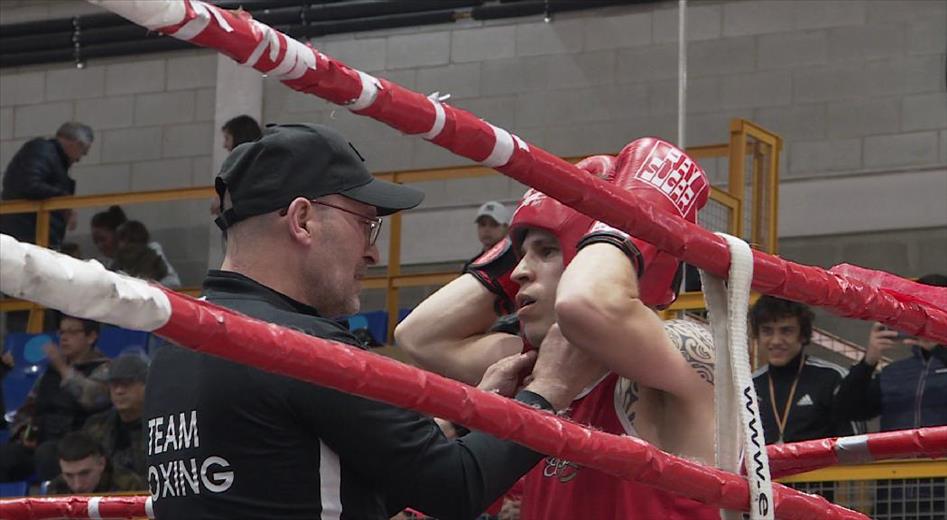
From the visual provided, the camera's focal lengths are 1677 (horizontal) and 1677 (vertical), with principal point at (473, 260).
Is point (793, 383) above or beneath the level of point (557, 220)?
above

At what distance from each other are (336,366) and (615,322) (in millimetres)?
769

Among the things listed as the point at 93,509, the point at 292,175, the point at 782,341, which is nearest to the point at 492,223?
the point at 782,341

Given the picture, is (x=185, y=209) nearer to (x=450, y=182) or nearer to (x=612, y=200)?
(x=450, y=182)

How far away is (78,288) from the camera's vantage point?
1512mm

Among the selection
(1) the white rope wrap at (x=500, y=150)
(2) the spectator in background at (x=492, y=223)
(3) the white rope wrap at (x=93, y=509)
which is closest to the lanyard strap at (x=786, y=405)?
(2) the spectator in background at (x=492, y=223)

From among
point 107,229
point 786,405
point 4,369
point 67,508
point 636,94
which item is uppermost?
point 636,94

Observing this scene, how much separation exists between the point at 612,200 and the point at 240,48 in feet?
1.86

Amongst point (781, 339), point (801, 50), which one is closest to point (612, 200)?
point (781, 339)

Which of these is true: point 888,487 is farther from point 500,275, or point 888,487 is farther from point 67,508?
point 67,508

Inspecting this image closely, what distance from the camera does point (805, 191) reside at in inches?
351

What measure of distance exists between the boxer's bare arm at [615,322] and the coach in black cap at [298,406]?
0.09 m

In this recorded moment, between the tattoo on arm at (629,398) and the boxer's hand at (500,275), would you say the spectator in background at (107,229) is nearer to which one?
the boxer's hand at (500,275)

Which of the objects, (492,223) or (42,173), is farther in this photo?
(42,173)

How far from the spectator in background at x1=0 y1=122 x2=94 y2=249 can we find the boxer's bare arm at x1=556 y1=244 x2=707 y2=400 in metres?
7.58
